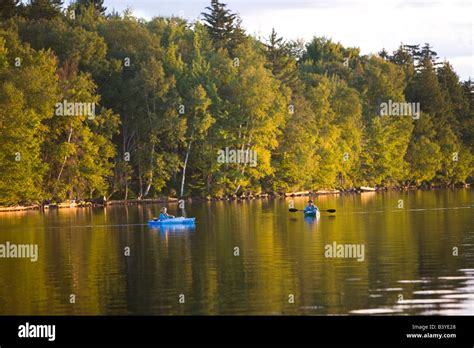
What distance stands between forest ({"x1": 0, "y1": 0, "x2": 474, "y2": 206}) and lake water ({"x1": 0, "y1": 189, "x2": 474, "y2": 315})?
75.5 feet

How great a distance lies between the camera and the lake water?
30641 millimetres

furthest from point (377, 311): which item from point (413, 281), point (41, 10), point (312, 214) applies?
point (41, 10)

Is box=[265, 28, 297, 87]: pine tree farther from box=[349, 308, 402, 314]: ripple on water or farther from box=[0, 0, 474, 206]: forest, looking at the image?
box=[349, 308, 402, 314]: ripple on water

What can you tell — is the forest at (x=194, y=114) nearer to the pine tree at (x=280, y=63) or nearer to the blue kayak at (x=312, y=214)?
the pine tree at (x=280, y=63)

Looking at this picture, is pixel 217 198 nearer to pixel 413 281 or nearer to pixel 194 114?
pixel 194 114

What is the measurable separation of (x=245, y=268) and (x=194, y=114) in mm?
67393

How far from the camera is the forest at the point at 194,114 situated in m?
90.6

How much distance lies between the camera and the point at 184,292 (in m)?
33.5

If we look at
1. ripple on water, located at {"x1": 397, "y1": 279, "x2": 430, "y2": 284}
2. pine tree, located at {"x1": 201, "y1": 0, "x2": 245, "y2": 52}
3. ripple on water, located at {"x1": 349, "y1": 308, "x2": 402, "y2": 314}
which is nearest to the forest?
pine tree, located at {"x1": 201, "y1": 0, "x2": 245, "y2": 52}

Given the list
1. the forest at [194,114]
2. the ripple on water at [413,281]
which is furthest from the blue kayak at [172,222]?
the ripple on water at [413,281]

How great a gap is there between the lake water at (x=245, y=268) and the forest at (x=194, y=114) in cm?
2300

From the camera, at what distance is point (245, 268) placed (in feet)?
131
